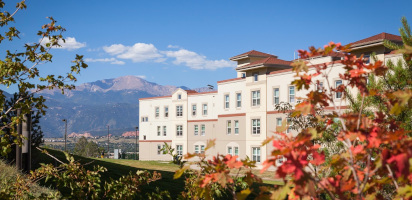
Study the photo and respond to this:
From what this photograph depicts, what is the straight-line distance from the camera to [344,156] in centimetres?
331

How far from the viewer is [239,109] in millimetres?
43406

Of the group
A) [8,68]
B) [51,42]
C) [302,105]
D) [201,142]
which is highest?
[51,42]

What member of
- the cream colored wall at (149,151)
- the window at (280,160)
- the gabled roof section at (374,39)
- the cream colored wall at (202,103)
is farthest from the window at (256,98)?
the cream colored wall at (149,151)

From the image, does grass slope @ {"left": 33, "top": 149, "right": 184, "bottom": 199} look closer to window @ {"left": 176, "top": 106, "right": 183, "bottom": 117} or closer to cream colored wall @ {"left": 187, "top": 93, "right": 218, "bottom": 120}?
cream colored wall @ {"left": 187, "top": 93, "right": 218, "bottom": 120}

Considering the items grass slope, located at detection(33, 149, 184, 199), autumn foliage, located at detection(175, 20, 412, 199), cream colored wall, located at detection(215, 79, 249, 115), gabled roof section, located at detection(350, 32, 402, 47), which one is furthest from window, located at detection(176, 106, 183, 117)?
autumn foliage, located at detection(175, 20, 412, 199)

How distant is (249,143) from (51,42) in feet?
109

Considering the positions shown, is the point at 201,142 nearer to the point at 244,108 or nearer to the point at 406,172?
the point at 244,108

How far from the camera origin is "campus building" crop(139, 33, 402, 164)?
36.2 m

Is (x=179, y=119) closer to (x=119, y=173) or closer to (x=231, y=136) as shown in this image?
(x=231, y=136)

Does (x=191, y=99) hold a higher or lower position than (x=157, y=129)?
higher

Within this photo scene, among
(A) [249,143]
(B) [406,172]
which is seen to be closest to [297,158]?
(B) [406,172]

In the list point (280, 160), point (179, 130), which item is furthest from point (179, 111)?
point (280, 160)

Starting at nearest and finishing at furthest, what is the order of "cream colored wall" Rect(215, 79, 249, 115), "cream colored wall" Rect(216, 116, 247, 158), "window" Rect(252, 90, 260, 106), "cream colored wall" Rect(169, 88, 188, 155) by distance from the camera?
1. "window" Rect(252, 90, 260, 106)
2. "cream colored wall" Rect(215, 79, 249, 115)
3. "cream colored wall" Rect(216, 116, 247, 158)
4. "cream colored wall" Rect(169, 88, 188, 155)

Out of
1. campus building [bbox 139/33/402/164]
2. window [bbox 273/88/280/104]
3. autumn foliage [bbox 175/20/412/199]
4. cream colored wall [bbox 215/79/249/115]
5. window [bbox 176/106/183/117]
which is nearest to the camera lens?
autumn foliage [bbox 175/20/412/199]
